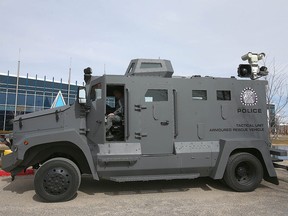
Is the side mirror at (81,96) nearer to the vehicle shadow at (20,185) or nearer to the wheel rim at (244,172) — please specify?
the vehicle shadow at (20,185)

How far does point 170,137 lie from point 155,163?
2.21 feet

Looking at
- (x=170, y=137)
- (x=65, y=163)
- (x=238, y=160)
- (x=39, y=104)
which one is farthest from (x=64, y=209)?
(x=39, y=104)

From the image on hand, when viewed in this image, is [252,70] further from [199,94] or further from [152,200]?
[152,200]

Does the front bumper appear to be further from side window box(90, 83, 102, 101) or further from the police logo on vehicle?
the police logo on vehicle

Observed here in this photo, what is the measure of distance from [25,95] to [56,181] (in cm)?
3275

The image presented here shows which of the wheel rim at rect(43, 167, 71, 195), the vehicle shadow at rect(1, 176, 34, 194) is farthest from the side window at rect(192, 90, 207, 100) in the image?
the vehicle shadow at rect(1, 176, 34, 194)

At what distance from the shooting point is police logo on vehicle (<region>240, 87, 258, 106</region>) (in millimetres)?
7145

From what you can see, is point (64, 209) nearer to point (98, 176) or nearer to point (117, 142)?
point (98, 176)

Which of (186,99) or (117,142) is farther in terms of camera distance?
(186,99)

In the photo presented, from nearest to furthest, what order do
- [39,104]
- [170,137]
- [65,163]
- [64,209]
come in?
[64,209]
[65,163]
[170,137]
[39,104]

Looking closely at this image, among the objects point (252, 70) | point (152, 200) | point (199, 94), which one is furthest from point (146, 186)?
point (252, 70)

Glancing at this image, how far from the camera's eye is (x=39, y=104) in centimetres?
3775

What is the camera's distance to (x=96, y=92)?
6547 mm

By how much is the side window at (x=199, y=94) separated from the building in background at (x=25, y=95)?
1076 inches
